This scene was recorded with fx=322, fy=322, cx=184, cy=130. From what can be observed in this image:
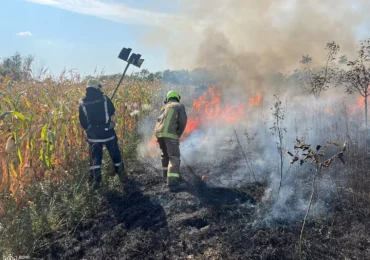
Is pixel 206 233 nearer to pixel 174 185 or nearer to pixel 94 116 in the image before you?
pixel 174 185

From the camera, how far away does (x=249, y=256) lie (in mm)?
3664

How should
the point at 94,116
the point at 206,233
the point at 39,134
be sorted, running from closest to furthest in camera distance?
the point at 206,233 < the point at 39,134 < the point at 94,116

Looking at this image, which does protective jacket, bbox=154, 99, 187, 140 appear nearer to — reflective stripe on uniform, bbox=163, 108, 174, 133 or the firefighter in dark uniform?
reflective stripe on uniform, bbox=163, 108, 174, 133

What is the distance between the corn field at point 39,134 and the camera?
4.57 m

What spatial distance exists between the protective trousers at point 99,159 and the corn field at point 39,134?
0.30 meters

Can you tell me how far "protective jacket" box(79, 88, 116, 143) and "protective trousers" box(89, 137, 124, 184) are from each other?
112 mm

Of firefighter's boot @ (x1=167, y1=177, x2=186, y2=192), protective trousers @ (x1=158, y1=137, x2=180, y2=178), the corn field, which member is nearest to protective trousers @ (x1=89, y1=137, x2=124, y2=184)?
the corn field

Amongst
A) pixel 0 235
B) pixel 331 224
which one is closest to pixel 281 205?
pixel 331 224

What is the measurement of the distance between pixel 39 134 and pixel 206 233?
11.1 feet

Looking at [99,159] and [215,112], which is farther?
[215,112]

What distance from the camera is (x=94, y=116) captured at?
6109 mm

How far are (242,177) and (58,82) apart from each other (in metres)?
4.74

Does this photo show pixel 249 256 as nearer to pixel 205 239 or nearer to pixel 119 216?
pixel 205 239

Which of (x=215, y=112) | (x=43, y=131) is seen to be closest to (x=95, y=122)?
(x=43, y=131)
